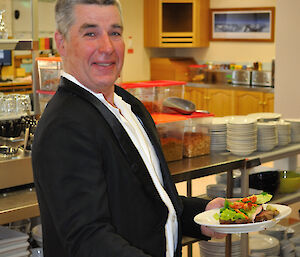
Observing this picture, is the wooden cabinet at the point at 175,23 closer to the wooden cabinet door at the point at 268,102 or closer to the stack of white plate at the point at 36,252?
the wooden cabinet door at the point at 268,102

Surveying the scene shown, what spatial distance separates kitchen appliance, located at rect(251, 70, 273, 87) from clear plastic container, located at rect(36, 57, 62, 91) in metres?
5.14

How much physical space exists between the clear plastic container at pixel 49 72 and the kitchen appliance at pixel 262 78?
514 cm

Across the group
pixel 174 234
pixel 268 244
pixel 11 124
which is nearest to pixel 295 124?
pixel 268 244

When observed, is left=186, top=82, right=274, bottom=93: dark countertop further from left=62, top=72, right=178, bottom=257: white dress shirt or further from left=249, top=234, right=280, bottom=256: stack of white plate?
left=62, top=72, right=178, bottom=257: white dress shirt

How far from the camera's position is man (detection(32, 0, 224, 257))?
1338 mm

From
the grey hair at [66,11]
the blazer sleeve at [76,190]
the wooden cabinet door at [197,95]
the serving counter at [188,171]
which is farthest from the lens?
the wooden cabinet door at [197,95]

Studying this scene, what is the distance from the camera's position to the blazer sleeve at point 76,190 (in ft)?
4.35

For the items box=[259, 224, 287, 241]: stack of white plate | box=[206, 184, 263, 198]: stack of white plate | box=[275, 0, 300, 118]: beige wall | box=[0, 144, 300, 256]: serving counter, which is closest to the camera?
box=[0, 144, 300, 256]: serving counter

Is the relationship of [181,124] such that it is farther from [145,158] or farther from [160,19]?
[160,19]

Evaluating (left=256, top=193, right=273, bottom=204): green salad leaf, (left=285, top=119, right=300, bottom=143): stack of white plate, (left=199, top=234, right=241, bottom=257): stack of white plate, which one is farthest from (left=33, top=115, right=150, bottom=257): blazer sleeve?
(left=285, top=119, right=300, bottom=143): stack of white plate

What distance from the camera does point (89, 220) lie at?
1.33 metres

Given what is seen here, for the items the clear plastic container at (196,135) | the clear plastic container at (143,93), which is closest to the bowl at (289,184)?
the clear plastic container at (196,135)

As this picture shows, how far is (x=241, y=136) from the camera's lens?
3.22 meters

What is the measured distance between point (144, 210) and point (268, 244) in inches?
92.1
